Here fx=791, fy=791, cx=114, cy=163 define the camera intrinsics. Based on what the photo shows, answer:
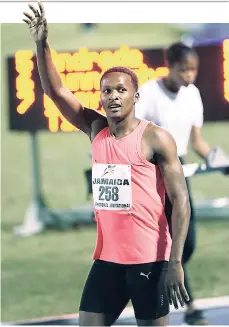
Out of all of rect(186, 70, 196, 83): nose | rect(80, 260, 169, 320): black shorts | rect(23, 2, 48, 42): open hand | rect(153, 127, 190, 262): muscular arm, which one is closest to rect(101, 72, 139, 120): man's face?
rect(153, 127, 190, 262): muscular arm

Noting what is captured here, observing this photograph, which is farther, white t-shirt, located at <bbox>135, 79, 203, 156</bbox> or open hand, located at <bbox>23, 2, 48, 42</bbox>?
white t-shirt, located at <bbox>135, 79, 203, 156</bbox>

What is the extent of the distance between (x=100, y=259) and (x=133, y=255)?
0.16 metres

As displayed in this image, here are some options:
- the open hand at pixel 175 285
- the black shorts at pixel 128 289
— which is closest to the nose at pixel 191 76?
the black shorts at pixel 128 289

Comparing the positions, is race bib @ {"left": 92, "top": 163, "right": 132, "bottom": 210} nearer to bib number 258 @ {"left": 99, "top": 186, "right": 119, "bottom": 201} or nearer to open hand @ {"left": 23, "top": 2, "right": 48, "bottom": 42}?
bib number 258 @ {"left": 99, "top": 186, "right": 119, "bottom": 201}

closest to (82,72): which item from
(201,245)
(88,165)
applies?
(88,165)

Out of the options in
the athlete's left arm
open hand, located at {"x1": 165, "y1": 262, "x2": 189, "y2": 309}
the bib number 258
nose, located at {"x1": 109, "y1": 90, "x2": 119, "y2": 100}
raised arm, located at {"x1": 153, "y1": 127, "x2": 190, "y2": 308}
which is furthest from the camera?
the athlete's left arm

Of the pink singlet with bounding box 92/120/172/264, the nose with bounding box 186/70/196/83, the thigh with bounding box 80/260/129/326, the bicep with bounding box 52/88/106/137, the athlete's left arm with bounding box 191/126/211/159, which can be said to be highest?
the nose with bounding box 186/70/196/83

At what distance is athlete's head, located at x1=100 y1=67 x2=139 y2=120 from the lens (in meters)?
3.65

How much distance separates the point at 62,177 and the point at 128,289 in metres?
1.63

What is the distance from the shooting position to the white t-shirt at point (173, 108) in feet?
16.0

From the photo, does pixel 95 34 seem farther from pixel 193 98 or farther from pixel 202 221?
pixel 202 221

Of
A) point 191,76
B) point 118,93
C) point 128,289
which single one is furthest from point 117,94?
point 191,76

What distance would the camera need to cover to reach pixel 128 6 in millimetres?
4844

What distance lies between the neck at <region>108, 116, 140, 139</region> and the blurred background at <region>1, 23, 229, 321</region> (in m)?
1.22
